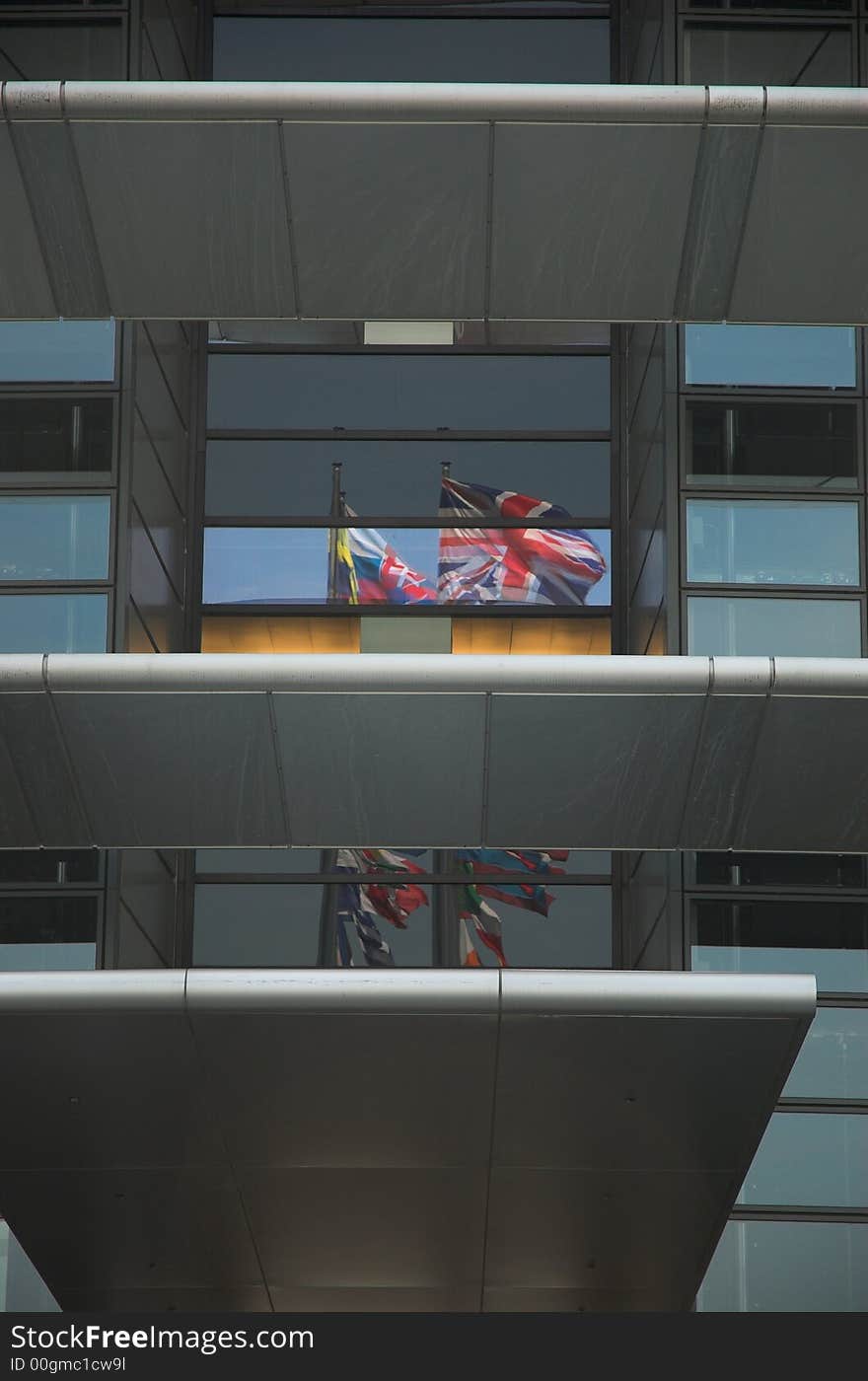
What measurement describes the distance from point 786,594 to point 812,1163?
18.8ft

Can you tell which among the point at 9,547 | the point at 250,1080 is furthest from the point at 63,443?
the point at 250,1080

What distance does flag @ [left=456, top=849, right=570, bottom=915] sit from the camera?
2131cm

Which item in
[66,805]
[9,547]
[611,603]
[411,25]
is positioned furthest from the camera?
[411,25]

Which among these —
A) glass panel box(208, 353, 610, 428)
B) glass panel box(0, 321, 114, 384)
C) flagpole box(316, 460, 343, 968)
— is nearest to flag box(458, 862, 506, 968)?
flagpole box(316, 460, 343, 968)

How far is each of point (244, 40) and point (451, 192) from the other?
1005cm

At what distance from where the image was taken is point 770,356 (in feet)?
63.3

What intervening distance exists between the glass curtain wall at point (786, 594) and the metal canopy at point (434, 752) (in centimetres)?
244

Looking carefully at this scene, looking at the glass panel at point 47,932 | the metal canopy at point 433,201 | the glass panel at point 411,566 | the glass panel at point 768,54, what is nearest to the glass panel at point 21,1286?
the glass panel at point 47,932

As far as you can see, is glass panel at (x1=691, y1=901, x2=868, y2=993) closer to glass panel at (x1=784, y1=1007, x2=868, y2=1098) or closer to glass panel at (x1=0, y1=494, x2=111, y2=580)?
glass panel at (x1=784, y1=1007, x2=868, y2=1098)

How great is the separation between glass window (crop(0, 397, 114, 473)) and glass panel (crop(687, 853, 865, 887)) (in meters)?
7.59

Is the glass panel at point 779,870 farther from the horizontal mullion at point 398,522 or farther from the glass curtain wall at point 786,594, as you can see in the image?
the horizontal mullion at point 398,522

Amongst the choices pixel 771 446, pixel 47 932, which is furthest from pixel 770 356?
pixel 47 932

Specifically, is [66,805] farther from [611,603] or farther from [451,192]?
[611,603]

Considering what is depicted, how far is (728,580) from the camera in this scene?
18.7 m
